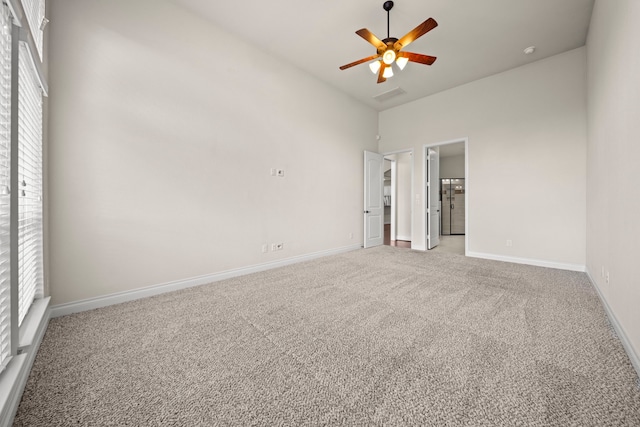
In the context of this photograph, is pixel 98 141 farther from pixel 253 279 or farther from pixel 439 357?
pixel 439 357

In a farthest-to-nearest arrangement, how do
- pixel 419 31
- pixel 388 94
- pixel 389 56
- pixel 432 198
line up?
pixel 432 198 → pixel 388 94 → pixel 389 56 → pixel 419 31

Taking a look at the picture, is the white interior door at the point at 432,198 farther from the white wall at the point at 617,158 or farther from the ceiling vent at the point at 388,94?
the white wall at the point at 617,158

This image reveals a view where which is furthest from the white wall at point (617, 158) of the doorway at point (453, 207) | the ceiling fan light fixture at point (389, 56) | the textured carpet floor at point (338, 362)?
the doorway at point (453, 207)

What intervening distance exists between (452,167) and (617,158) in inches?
310

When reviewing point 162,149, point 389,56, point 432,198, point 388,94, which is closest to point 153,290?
point 162,149

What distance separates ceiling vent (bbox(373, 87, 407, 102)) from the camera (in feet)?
16.4

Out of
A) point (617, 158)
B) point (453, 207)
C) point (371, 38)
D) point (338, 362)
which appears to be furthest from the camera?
point (453, 207)

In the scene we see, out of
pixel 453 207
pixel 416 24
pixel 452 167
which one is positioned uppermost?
pixel 416 24

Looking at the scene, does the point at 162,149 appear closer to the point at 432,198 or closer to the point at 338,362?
the point at 338,362

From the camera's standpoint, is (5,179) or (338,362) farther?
(338,362)

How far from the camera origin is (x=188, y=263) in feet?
9.97

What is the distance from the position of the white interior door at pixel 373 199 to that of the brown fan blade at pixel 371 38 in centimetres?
287

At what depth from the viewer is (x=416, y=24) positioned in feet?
10.5

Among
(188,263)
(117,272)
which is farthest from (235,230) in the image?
(117,272)
